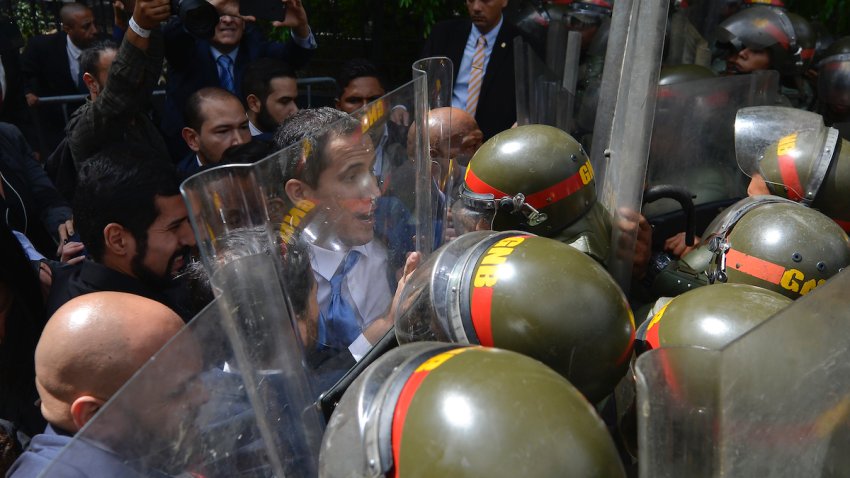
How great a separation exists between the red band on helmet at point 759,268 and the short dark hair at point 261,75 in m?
2.67

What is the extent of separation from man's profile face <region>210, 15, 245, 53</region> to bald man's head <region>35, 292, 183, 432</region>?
10.1 feet

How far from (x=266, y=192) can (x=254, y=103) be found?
9.00 feet

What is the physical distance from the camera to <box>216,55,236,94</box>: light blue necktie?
4559 mm

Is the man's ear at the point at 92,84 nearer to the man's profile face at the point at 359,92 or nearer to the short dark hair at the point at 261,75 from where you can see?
the short dark hair at the point at 261,75

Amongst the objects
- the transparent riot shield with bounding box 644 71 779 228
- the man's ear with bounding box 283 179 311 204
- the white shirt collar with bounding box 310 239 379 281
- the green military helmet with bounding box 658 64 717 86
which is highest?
the man's ear with bounding box 283 179 311 204

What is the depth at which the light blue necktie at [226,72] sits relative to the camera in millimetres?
4559

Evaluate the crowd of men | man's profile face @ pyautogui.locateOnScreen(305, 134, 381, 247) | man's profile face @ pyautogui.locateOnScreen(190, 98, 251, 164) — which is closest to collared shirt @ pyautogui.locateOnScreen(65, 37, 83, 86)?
the crowd of men

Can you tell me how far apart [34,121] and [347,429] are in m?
5.21

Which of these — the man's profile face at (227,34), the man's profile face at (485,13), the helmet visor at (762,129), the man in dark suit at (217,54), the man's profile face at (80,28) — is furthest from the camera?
the man's profile face at (80,28)

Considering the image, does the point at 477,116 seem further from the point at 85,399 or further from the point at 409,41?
the point at 409,41

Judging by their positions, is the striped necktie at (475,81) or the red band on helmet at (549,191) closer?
the red band on helmet at (549,191)

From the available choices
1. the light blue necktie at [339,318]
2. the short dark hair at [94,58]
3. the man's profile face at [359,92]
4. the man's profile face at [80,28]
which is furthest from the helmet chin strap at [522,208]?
the man's profile face at [80,28]

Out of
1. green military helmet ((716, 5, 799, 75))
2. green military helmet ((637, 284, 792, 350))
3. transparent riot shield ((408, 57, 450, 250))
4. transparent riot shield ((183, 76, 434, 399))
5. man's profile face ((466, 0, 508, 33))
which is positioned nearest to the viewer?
transparent riot shield ((183, 76, 434, 399))

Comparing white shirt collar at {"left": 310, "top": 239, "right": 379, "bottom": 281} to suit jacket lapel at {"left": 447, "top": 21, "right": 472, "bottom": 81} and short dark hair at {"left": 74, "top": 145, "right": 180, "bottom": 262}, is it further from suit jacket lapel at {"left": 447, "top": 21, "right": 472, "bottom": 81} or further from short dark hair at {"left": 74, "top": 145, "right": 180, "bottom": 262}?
suit jacket lapel at {"left": 447, "top": 21, "right": 472, "bottom": 81}
